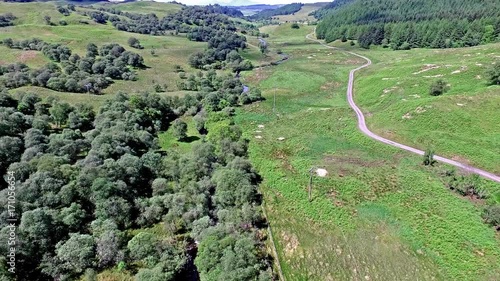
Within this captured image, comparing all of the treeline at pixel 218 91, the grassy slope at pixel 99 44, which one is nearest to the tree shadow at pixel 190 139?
the treeline at pixel 218 91

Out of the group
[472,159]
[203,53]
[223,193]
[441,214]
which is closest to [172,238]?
[223,193]

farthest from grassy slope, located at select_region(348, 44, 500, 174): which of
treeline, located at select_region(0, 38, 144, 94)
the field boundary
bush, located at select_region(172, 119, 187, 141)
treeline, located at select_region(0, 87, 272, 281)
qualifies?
treeline, located at select_region(0, 38, 144, 94)

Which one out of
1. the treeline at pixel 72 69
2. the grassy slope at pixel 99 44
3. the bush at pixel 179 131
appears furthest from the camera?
the grassy slope at pixel 99 44

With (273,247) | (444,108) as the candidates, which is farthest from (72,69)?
(444,108)

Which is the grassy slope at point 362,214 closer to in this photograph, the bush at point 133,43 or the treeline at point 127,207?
the treeline at point 127,207

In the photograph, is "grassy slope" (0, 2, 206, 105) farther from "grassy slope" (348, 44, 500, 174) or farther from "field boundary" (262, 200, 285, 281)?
"grassy slope" (348, 44, 500, 174)

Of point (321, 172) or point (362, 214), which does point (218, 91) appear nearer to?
point (321, 172)
